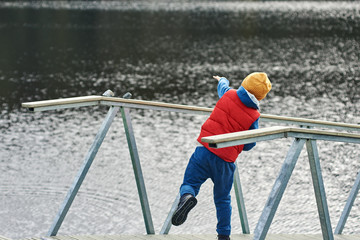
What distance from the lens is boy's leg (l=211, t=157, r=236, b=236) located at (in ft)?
13.7

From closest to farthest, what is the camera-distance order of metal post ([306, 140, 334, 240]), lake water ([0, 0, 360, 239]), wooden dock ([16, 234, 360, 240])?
1. metal post ([306, 140, 334, 240])
2. wooden dock ([16, 234, 360, 240])
3. lake water ([0, 0, 360, 239])

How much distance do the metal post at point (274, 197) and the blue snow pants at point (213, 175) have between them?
939mm

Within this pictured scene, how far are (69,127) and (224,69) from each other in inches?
493

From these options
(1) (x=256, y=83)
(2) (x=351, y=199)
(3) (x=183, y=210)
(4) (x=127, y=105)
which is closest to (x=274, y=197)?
(3) (x=183, y=210)

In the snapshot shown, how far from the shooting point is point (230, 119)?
418cm

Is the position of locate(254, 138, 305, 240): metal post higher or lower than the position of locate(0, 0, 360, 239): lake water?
lower

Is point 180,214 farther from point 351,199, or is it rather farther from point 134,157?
point 351,199

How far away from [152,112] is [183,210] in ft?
40.1

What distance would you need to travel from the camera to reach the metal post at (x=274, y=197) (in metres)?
3.22

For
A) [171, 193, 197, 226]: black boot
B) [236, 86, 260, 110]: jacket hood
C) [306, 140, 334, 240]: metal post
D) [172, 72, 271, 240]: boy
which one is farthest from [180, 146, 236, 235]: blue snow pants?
[306, 140, 334, 240]: metal post

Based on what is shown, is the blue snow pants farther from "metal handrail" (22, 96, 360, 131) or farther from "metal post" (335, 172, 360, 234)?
"metal post" (335, 172, 360, 234)

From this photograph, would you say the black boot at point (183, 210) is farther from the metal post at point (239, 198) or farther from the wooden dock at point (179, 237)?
the metal post at point (239, 198)

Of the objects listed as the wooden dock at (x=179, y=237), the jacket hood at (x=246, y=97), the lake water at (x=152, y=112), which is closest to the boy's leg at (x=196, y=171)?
the jacket hood at (x=246, y=97)

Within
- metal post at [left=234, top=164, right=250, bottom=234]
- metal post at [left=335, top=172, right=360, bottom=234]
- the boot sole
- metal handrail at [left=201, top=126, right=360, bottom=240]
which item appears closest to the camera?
metal handrail at [left=201, top=126, right=360, bottom=240]
